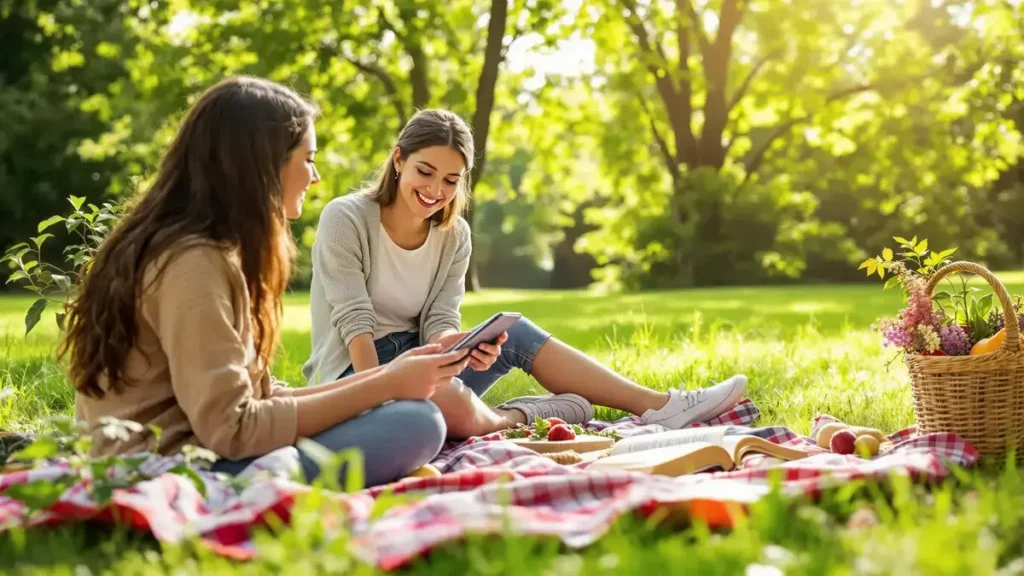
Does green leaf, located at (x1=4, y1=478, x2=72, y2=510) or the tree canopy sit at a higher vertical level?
the tree canopy

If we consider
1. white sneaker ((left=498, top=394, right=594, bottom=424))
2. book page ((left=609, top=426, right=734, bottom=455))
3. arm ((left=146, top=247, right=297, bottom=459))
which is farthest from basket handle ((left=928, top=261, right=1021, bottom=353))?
arm ((left=146, top=247, right=297, bottom=459))

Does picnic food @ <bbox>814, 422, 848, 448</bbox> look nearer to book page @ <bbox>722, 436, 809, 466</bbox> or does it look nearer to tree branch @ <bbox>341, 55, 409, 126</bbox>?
book page @ <bbox>722, 436, 809, 466</bbox>

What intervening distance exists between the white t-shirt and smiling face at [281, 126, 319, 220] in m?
1.39

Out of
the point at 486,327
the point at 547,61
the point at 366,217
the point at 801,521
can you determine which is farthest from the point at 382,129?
the point at 801,521

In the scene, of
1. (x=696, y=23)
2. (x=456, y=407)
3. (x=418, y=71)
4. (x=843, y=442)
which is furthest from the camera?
(x=696, y=23)

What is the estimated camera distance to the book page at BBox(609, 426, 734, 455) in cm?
356

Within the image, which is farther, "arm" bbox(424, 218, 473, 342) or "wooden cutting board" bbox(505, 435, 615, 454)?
"arm" bbox(424, 218, 473, 342)

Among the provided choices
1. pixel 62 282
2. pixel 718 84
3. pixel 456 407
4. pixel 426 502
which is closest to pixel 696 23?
pixel 718 84

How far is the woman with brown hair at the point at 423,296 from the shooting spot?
13.6 ft

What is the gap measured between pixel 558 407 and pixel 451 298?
0.61 metres

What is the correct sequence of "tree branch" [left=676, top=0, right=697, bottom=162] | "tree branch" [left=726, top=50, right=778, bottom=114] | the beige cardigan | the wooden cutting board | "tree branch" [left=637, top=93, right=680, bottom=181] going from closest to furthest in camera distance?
the beige cardigan < the wooden cutting board < "tree branch" [left=676, top=0, right=697, bottom=162] < "tree branch" [left=726, top=50, right=778, bottom=114] < "tree branch" [left=637, top=93, right=680, bottom=181]

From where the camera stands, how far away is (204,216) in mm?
2607

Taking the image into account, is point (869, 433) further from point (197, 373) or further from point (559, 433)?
point (197, 373)

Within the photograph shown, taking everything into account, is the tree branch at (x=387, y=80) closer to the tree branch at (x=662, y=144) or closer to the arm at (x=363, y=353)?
the tree branch at (x=662, y=144)
